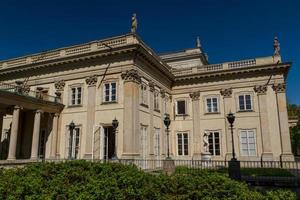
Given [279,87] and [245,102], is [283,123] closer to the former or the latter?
[279,87]

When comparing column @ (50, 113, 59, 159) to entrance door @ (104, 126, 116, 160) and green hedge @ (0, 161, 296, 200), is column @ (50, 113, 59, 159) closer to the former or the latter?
entrance door @ (104, 126, 116, 160)

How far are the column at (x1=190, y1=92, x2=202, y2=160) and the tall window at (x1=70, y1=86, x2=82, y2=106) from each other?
11753mm

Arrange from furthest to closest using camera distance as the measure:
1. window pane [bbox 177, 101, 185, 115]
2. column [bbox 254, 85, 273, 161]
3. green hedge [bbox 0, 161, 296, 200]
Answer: window pane [bbox 177, 101, 185, 115], column [bbox 254, 85, 273, 161], green hedge [bbox 0, 161, 296, 200]

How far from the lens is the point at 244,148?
24.8 metres

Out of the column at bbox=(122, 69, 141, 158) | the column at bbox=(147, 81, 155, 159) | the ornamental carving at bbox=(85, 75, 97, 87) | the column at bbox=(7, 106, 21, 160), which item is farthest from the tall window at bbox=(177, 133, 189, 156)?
the column at bbox=(7, 106, 21, 160)

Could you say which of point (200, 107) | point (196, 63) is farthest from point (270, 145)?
point (196, 63)

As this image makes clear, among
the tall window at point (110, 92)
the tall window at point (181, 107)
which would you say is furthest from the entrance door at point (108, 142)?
the tall window at point (181, 107)

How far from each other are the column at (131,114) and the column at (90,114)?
3060mm

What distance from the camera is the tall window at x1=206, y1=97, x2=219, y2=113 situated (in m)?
26.7

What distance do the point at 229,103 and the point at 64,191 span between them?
22.0 m

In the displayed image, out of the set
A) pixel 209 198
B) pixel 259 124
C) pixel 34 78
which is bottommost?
pixel 209 198

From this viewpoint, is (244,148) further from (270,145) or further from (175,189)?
(175,189)

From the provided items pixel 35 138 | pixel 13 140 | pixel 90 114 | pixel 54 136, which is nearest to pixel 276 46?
pixel 90 114

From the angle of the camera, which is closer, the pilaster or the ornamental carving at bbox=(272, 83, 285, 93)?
the ornamental carving at bbox=(272, 83, 285, 93)
